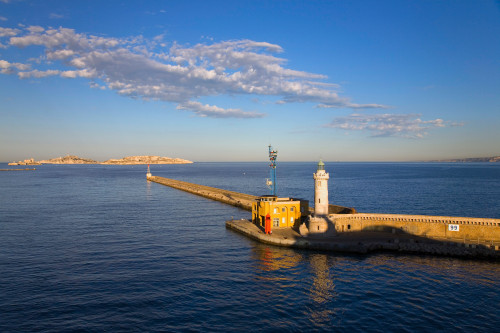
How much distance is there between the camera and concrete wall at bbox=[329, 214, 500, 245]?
3812 cm

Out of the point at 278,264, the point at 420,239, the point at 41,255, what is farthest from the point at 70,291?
the point at 420,239

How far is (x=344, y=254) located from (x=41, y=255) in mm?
33088

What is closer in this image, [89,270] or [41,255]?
[89,270]

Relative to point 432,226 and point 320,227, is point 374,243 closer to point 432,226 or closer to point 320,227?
point 320,227

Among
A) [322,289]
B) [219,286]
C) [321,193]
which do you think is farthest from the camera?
[321,193]

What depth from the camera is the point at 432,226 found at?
40781 millimetres

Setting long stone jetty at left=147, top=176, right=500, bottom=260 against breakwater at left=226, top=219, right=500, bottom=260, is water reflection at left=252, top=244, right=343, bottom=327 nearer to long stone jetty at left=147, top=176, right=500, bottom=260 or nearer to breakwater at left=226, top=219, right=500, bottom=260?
breakwater at left=226, top=219, right=500, bottom=260

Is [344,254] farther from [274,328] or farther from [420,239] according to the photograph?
[274,328]

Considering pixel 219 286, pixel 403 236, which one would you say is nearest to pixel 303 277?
pixel 219 286

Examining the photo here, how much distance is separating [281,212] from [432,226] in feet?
61.2

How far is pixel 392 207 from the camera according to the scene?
73812mm

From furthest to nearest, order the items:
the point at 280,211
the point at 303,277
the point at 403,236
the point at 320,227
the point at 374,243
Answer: the point at 280,211 → the point at 320,227 → the point at 403,236 → the point at 374,243 → the point at 303,277

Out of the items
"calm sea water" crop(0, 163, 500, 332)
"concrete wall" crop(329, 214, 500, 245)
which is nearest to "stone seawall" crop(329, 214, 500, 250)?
"concrete wall" crop(329, 214, 500, 245)

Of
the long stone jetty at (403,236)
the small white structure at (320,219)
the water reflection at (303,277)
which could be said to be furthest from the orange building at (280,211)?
the water reflection at (303,277)
